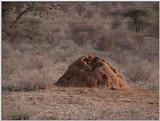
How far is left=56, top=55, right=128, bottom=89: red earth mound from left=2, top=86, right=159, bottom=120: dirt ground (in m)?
0.24

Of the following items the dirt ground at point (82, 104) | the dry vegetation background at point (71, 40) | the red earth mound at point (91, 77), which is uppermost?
the dry vegetation background at point (71, 40)

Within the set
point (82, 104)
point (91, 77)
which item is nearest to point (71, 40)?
point (91, 77)

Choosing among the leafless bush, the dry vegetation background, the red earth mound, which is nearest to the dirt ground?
the red earth mound

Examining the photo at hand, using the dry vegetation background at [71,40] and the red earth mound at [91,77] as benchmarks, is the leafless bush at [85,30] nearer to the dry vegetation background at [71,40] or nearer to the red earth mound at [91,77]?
the dry vegetation background at [71,40]

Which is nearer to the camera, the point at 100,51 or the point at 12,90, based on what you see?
the point at 12,90

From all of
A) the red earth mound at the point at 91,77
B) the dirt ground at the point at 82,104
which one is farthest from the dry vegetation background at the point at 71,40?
the dirt ground at the point at 82,104

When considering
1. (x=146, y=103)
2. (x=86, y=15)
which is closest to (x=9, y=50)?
(x=146, y=103)

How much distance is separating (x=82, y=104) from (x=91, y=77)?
1.56 meters

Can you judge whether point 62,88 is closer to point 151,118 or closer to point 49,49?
point 151,118

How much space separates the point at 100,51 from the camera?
20125 mm

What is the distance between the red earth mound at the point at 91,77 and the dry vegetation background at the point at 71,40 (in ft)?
1.99

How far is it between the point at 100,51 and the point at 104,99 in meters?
11.1

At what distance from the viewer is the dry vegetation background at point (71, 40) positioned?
1262 cm

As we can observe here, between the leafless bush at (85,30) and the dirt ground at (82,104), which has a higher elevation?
the leafless bush at (85,30)
